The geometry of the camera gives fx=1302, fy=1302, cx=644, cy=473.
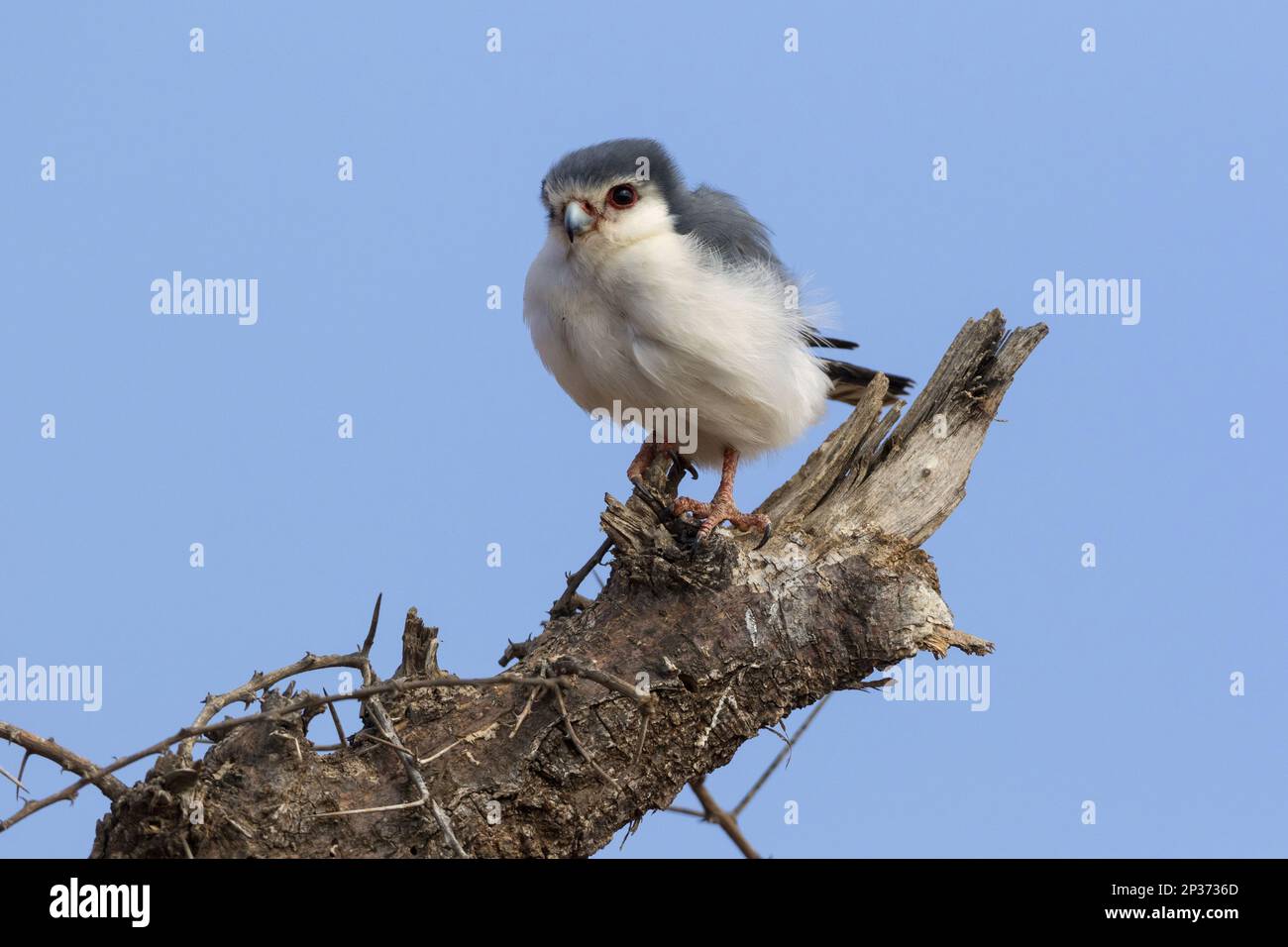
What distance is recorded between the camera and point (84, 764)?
368 centimetres

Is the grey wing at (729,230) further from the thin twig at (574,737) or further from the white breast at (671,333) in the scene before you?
the thin twig at (574,737)

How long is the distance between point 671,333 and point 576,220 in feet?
1.99

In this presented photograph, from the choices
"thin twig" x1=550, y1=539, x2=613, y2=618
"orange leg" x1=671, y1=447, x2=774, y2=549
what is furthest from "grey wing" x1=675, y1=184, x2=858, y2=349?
"thin twig" x1=550, y1=539, x2=613, y2=618

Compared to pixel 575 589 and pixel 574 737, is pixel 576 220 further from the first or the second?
pixel 574 737

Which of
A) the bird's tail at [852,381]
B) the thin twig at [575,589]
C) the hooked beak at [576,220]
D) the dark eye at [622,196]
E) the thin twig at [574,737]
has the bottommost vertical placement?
the thin twig at [574,737]

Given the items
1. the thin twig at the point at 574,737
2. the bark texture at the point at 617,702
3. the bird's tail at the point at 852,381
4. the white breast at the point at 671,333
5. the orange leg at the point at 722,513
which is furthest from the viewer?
the bird's tail at the point at 852,381

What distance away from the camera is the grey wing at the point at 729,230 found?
219 inches

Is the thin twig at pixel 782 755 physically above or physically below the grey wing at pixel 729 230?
below

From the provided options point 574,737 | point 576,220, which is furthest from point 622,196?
point 574,737

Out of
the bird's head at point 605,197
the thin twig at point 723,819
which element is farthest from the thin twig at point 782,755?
the bird's head at point 605,197

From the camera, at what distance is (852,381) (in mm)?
6207
